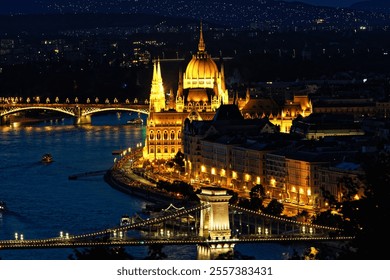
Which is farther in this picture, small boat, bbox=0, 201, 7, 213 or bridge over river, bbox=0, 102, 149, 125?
bridge over river, bbox=0, 102, 149, 125

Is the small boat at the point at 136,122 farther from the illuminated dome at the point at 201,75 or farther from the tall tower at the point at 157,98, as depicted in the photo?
the tall tower at the point at 157,98

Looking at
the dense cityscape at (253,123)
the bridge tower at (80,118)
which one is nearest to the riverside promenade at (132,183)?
the dense cityscape at (253,123)

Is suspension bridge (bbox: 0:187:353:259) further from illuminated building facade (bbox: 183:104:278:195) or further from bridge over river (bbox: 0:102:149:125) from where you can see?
bridge over river (bbox: 0:102:149:125)

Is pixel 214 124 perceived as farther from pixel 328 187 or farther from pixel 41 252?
pixel 41 252

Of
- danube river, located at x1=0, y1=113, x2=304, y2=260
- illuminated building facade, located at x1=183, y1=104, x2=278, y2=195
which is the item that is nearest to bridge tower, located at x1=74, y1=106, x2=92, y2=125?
danube river, located at x1=0, y1=113, x2=304, y2=260

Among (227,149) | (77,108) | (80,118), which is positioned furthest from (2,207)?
(77,108)

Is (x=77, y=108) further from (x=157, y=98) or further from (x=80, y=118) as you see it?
(x=157, y=98)
